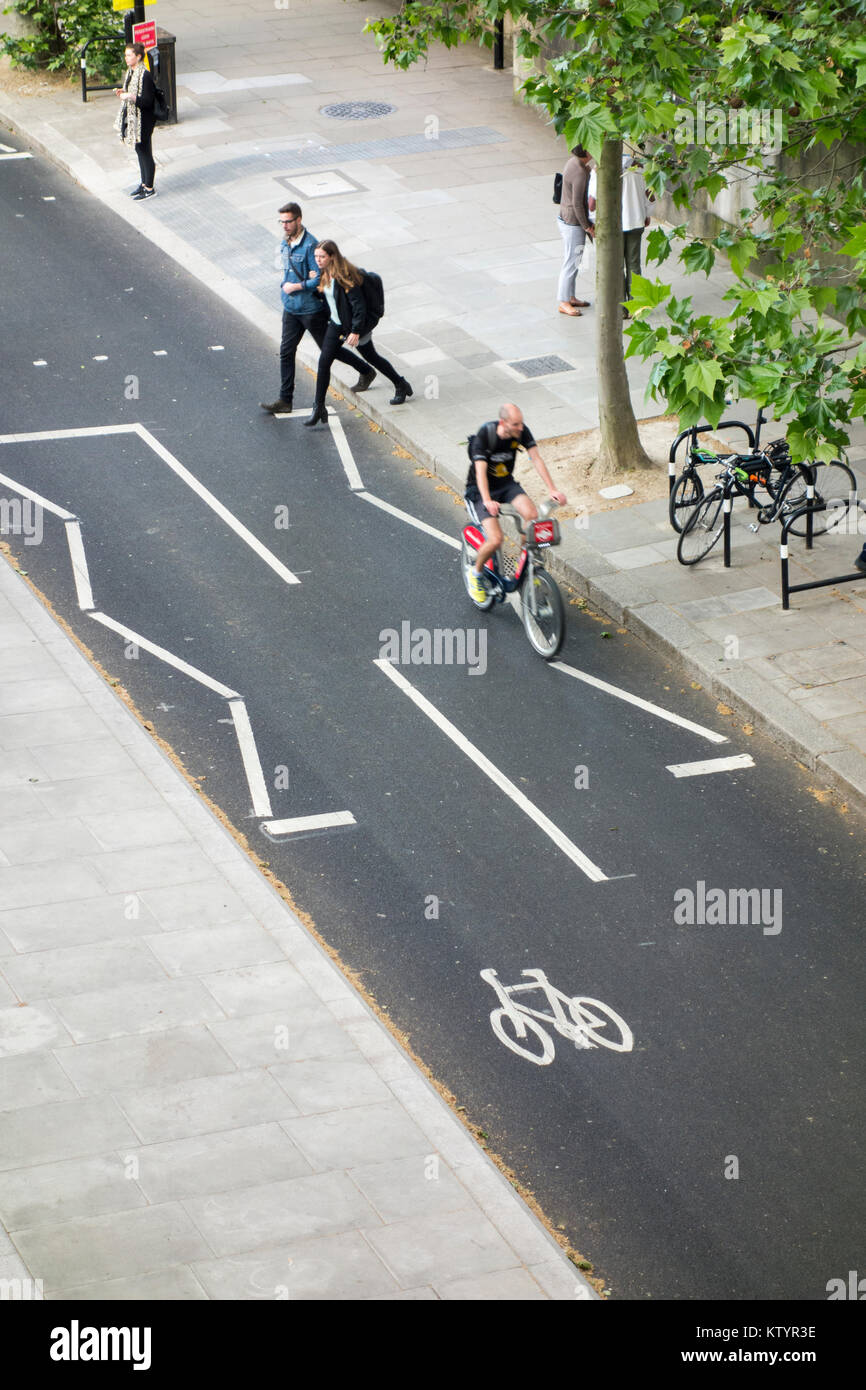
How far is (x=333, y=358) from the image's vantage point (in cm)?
1588

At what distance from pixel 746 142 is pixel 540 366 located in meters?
6.61

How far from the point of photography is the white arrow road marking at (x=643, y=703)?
1146cm

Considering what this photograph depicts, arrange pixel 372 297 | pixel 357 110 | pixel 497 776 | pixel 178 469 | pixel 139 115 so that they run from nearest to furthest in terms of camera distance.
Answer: pixel 497 776 → pixel 178 469 → pixel 372 297 → pixel 139 115 → pixel 357 110

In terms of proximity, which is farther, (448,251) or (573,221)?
(448,251)

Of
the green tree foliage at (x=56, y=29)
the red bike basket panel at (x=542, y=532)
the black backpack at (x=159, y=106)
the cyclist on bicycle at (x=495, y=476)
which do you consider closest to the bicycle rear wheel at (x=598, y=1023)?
the red bike basket panel at (x=542, y=532)

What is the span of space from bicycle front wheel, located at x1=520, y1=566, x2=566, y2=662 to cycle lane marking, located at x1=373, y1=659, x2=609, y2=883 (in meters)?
1.06

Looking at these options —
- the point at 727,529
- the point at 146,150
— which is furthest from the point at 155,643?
the point at 146,150

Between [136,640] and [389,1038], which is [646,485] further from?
[389,1038]

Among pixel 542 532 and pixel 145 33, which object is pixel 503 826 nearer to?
pixel 542 532

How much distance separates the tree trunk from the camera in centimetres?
1412

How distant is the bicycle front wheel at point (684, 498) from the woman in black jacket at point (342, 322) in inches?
143

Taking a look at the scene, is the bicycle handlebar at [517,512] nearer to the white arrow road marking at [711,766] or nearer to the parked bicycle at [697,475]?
the parked bicycle at [697,475]

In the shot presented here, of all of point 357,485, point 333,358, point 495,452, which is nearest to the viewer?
point 495,452
